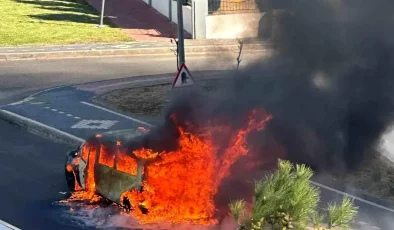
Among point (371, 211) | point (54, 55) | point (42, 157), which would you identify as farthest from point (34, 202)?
→ point (54, 55)

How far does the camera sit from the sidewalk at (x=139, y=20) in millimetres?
31688

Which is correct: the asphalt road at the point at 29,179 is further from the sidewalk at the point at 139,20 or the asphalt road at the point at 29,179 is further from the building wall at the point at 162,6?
the building wall at the point at 162,6

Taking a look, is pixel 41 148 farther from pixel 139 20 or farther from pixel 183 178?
pixel 139 20

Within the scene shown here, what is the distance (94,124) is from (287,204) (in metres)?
10.2

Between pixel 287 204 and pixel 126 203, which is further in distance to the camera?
pixel 126 203

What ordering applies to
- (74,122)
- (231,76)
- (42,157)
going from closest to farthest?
(231,76), (42,157), (74,122)

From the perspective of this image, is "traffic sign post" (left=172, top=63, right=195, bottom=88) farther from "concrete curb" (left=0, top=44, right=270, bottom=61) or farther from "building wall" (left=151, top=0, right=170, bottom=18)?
"building wall" (left=151, top=0, right=170, bottom=18)

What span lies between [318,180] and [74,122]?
663cm

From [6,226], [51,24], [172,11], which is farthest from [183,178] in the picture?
[51,24]

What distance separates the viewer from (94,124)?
1767 cm

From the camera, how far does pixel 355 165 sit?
1406 centimetres

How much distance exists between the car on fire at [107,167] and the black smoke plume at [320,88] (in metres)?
0.57

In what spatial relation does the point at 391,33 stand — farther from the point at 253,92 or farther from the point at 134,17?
the point at 134,17

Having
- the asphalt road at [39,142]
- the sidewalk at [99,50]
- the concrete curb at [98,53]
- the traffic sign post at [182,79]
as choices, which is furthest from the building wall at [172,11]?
the traffic sign post at [182,79]
